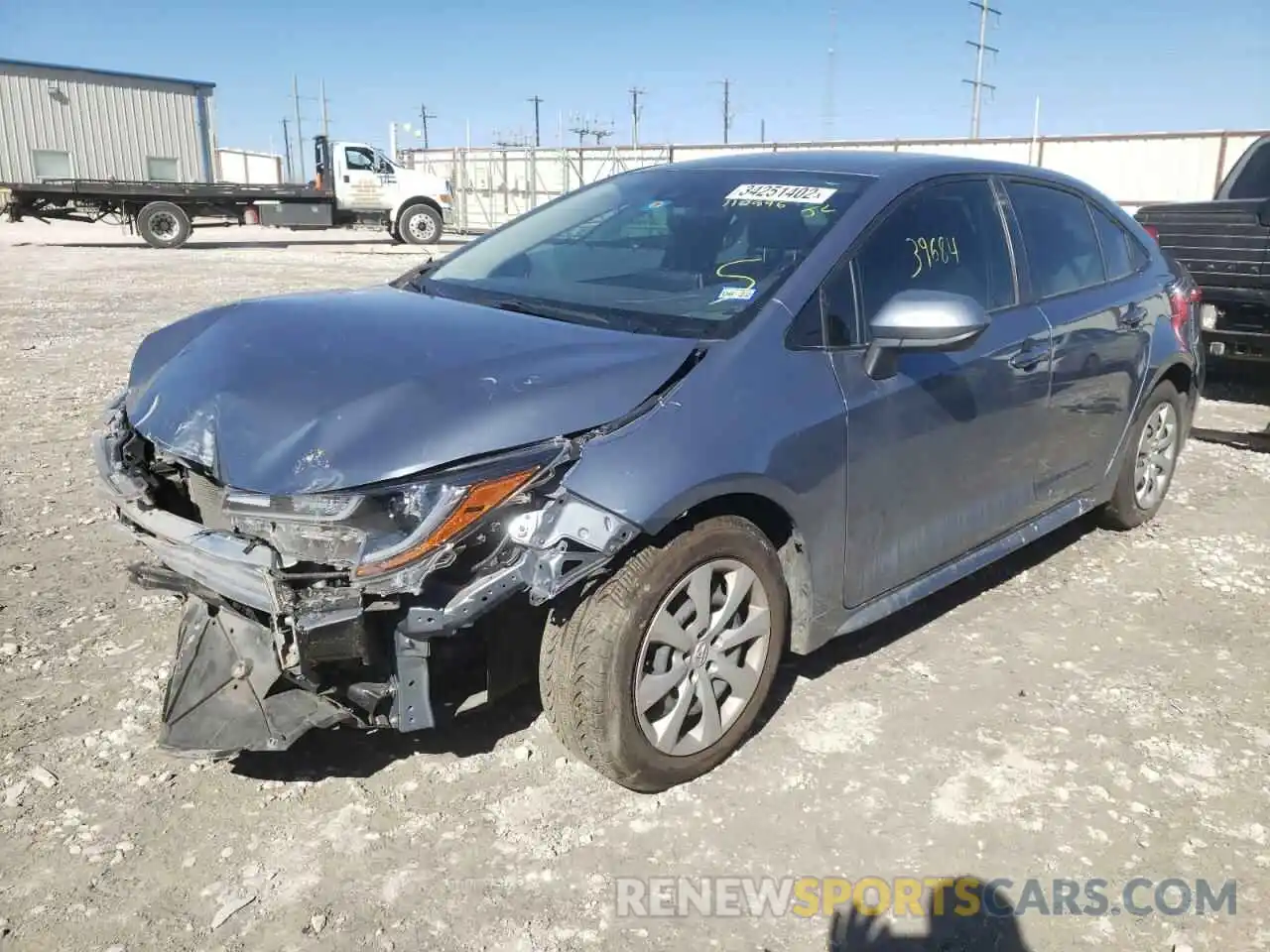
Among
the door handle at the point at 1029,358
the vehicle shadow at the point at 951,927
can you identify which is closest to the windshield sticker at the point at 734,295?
the door handle at the point at 1029,358

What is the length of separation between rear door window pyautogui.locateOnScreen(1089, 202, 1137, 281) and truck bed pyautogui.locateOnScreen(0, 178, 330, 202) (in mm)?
21715

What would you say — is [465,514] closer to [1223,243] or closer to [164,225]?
[1223,243]

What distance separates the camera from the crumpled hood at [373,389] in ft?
7.55

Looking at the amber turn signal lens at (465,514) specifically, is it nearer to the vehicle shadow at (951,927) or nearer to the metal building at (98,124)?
the vehicle shadow at (951,927)

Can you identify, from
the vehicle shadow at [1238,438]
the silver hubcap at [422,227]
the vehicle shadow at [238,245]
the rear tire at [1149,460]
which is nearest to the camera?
the rear tire at [1149,460]

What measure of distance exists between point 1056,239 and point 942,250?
885 millimetres

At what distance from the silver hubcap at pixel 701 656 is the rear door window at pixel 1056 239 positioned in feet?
6.20

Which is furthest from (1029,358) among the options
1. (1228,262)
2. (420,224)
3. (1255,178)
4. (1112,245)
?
(420,224)

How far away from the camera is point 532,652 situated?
8.48 feet

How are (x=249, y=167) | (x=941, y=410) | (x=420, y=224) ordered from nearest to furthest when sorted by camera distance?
1. (x=941, y=410)
2. (x=420, y=224)
3. (x=249, y=167)

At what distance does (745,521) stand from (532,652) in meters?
0.67

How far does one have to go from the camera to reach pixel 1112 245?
4.38 m

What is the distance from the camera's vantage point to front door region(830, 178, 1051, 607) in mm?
2994

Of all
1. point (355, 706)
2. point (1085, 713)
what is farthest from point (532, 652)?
point (1085, 713)
